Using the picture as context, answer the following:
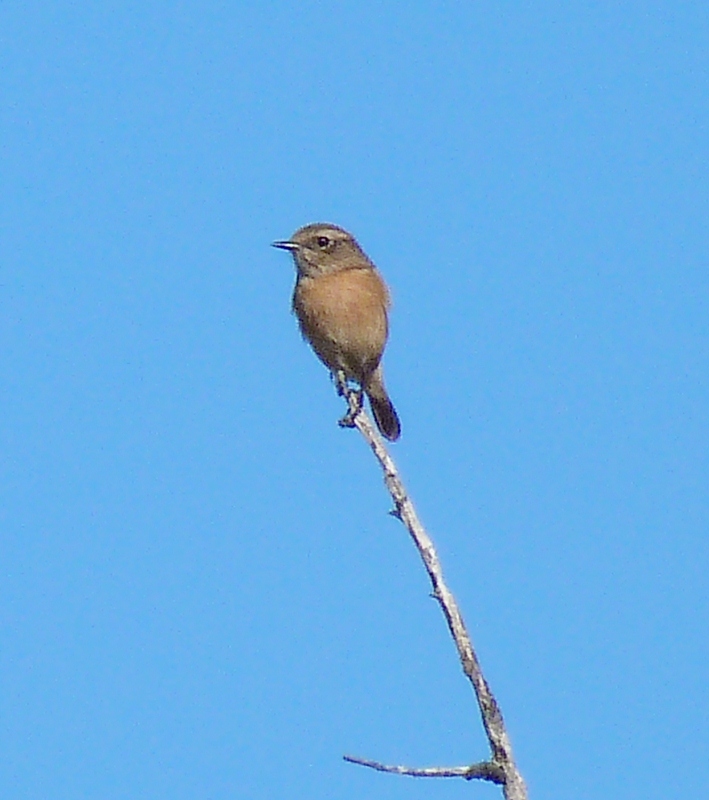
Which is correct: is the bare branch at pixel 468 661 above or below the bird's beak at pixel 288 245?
below

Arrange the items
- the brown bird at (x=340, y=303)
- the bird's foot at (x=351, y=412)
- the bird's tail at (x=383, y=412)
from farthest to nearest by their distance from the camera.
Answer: the bird's tail at (x=383, y=412)
the brown bird at (x=340, y=303)
the bird's foot at (x=351, y=412)

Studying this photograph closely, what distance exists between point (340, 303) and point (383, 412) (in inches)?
47.1

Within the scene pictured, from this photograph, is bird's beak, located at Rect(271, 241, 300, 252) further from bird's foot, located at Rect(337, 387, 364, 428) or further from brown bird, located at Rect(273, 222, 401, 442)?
bird's foot, located at Rect(337, 387, 364, 428)

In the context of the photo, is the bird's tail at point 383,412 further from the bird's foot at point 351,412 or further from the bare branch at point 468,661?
the bare branch at point 468,661

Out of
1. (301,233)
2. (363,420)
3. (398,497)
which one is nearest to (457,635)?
(398,497)

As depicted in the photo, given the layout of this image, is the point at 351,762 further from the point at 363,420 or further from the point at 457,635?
the point at 363,420

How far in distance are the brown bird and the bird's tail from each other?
0.01 metres

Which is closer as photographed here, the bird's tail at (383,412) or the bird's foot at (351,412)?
the bird's foot at (351,412)

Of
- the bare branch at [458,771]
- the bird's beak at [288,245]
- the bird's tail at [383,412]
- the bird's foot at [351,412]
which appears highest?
the bird's beak at [288,245]

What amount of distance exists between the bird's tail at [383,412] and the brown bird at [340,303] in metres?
0.01

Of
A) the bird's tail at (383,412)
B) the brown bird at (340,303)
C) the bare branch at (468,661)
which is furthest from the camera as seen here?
the bird's tail at (383,412)

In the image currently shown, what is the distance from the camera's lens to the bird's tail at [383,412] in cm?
1192

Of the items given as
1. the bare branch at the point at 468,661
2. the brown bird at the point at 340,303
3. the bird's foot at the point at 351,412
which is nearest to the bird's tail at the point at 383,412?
the brown bird at the point at 340,303

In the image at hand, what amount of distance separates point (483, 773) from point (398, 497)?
1485 mm
